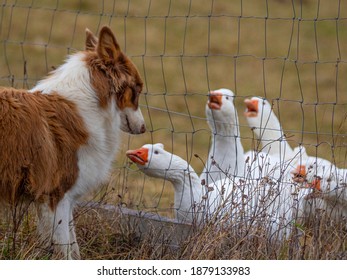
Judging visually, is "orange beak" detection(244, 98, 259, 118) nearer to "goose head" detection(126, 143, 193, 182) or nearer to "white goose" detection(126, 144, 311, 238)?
"white goose" detection(126, 144, 311, 238)

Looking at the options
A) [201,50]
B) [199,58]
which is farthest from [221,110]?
[201,50]

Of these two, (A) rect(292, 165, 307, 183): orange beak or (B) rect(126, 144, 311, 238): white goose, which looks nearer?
(B) rect(126, 144, 311, 238): white goose

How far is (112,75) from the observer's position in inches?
223

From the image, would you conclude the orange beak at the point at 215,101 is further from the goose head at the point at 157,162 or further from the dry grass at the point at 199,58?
the dry grass at the point at 199,58

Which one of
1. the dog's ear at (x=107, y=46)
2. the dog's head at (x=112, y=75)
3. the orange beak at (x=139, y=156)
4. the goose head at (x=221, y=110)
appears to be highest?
the dog's ear at (x=107, y=46)

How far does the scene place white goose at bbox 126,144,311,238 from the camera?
5512 millimetres

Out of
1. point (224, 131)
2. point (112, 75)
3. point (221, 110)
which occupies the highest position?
point (112, 75)

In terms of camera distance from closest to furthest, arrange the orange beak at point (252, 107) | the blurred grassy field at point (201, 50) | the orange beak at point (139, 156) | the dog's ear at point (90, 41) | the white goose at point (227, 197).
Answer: the white goose at point (227, 197), the dog's ear at point (90, 41), the orange beak at point (139, 156), the orange beak at point (252, 107), the blurred grassy field at point (201, 50)

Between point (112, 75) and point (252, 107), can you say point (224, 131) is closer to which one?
point (252, 107)

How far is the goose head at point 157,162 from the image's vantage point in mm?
6273

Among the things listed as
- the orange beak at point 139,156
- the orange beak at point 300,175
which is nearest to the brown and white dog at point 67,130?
the orange beak at point 139,156

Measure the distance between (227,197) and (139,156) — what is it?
90cm

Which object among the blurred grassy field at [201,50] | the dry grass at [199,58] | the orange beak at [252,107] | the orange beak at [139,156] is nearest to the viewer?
the orange beak at [139,156]

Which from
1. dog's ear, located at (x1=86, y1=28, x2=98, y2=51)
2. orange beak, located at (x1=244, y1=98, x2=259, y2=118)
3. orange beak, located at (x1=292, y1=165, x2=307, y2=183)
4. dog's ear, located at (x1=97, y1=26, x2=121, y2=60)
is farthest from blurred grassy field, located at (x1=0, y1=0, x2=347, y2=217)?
dog's ear, located at (x1=97, y1=26, x2=121, y2=60)
